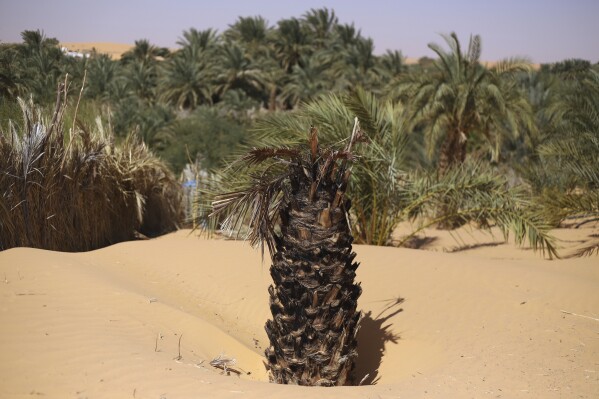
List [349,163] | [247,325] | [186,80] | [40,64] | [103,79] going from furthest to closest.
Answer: [186,80], [103,79], [40,64], [349,163], [247,325]

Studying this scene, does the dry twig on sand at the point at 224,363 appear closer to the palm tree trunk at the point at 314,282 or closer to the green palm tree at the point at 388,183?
the palm tree trunk at the point at 314,282

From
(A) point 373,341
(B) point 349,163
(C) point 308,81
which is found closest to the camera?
(A) point 373,341

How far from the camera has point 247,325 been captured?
28.0 ft

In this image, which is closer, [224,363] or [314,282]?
[314,282]

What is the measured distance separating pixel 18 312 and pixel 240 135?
837 inches

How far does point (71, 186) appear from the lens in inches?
445

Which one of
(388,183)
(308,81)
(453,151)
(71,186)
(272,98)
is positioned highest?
(308,81)

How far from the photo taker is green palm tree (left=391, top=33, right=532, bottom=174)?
56.7 feet

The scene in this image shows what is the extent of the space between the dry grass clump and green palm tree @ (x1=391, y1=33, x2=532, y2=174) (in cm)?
716

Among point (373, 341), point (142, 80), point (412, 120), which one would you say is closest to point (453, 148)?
point (412, 120)

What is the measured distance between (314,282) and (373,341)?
1.96 metres

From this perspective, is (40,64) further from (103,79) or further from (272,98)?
(272,98)

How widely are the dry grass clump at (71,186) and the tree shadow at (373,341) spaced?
552cm

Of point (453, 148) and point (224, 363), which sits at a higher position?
point (453, 148)
